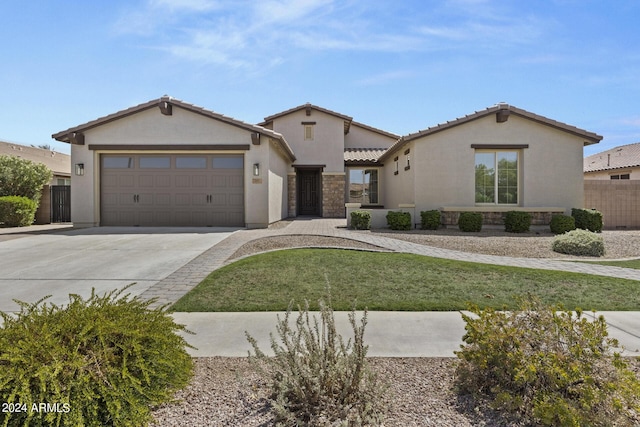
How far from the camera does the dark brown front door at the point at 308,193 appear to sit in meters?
21.3

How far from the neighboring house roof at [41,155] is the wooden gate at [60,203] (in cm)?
383

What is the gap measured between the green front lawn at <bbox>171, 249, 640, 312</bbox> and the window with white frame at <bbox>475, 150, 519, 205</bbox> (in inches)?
306

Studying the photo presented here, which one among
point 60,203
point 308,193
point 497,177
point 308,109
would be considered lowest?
point 60,203

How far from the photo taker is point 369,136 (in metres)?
23.2

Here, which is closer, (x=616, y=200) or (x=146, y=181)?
(x=146, y=181)

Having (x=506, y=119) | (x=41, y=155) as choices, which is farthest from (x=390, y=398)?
(x=41, y=155)

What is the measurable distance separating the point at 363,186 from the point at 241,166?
938 centimetres

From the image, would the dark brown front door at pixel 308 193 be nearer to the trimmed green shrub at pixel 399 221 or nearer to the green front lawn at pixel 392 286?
the trimmed green shrub at pixel 399 221

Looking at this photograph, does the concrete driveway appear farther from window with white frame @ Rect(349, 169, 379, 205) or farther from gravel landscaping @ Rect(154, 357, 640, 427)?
window with white frame @ Rect(349, 169, 379, 205)

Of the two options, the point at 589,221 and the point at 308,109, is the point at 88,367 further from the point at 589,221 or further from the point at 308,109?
the point at 308,109

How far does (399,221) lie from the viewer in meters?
13.4

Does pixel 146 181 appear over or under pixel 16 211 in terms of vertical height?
over

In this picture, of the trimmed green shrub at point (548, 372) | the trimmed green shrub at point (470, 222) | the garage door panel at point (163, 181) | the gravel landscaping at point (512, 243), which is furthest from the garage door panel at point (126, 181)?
the trimmed green shrub at point (548, 372)

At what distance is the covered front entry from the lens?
21234mm
